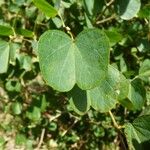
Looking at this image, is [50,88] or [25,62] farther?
[50,88]

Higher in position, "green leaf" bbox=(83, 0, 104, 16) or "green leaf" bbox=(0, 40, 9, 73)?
"green leaf" bbox=(83, 0, 104, 16)

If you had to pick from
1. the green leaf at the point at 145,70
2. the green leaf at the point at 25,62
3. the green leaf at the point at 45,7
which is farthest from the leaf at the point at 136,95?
the green leaf at the point at 25,62

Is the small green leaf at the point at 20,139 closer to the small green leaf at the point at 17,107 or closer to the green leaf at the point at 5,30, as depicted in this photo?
the small green leaf at the point at 17,107

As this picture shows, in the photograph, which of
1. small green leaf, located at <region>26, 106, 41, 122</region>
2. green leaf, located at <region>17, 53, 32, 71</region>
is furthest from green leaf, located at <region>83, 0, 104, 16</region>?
small green leaf, located at <region>26, 106, 41, 122</region>

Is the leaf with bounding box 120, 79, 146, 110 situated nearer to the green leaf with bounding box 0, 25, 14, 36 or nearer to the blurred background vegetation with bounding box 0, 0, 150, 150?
the blurred background vegetation with bounding box 0, 0, 150, 150

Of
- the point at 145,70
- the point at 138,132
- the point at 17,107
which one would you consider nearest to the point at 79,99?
the point at 138,132

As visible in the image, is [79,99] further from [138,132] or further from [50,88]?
[50,88]

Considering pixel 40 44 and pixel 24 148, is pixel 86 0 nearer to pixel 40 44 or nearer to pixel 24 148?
pixel 40 44
